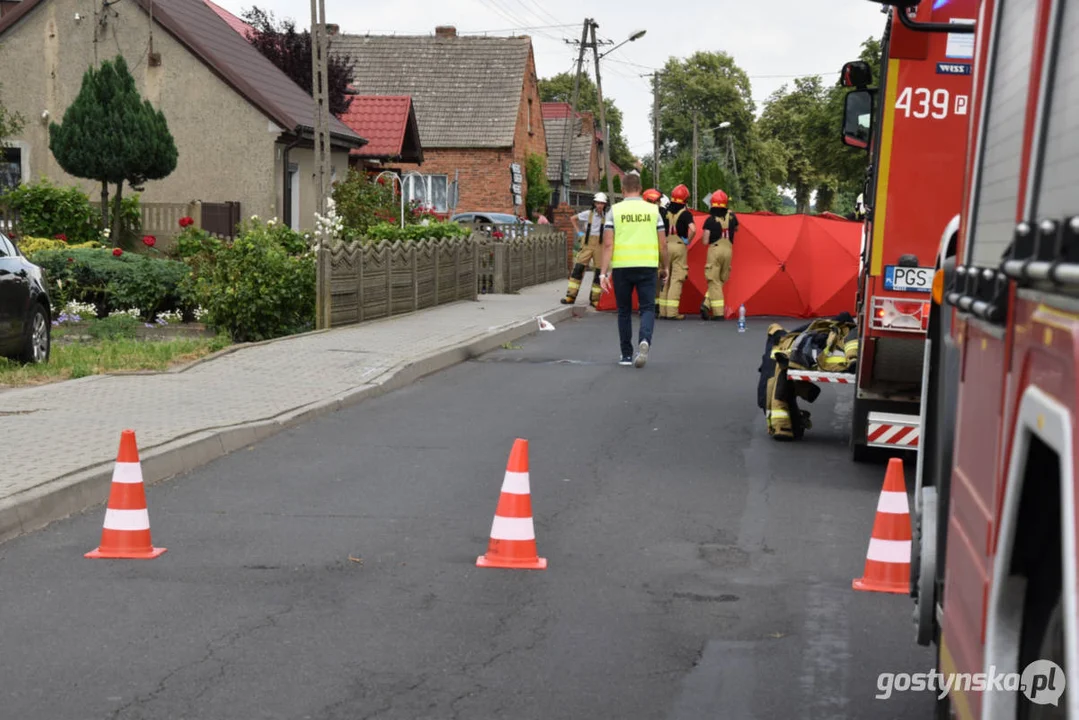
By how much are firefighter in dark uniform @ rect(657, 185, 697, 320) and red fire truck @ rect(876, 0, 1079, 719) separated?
1971 centimetres

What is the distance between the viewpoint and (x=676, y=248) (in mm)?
24062

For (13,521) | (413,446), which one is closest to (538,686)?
(13,521)

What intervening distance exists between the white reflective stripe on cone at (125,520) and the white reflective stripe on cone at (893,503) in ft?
11.0

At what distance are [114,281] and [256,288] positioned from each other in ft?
11.8

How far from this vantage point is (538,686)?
5.29m

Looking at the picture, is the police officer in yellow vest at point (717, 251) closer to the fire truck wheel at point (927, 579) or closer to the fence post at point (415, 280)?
the fence post at point (415, 280)

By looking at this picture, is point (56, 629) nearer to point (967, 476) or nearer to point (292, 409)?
point (967, 476)

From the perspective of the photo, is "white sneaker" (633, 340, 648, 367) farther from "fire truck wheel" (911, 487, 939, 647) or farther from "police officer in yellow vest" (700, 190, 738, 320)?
"fire truck wheel" (911, 487, 939, 647)

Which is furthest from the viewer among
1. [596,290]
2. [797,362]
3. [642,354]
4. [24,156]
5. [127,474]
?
[24,156]

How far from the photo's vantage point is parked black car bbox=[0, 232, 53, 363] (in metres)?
14.9

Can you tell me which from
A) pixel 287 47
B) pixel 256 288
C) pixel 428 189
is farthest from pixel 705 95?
pixel 256 288

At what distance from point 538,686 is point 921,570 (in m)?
1.41

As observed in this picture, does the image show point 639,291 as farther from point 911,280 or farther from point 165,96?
point 165,96

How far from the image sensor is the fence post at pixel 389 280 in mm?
22219
